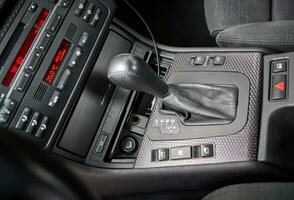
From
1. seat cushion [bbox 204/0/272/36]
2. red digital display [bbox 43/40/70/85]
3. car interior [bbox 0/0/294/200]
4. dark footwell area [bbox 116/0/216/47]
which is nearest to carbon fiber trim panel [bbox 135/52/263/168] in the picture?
car interior [bbox 0/0/294/200]

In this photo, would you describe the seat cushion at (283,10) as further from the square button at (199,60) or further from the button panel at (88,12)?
the button panel at (88,12)

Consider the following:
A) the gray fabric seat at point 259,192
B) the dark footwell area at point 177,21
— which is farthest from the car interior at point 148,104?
the dark footwell area at point 177,21

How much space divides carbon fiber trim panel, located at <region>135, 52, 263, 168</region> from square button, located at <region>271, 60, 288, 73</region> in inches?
1.1

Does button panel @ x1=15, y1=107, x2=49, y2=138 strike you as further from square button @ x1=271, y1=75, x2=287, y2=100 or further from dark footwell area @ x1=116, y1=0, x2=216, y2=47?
dark footwell area @ x1=116, y1=0, x2=216, y2=47

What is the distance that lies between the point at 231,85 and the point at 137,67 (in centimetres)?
22

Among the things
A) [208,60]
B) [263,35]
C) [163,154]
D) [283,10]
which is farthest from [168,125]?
[283,10]

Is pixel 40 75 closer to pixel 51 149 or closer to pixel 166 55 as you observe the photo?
pixel 51 149

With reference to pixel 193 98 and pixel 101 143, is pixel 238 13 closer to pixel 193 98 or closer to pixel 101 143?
pixel 193 98

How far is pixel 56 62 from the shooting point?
3.56 ft

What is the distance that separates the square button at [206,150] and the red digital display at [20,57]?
0.41m

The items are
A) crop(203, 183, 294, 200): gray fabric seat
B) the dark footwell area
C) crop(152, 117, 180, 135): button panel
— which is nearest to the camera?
crop(203, 183, 294, 200): gray fabric seat

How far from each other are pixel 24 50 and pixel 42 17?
86 millimetres

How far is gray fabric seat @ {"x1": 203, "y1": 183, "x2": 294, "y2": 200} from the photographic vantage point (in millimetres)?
971

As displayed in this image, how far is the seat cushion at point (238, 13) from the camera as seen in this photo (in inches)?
48.6
